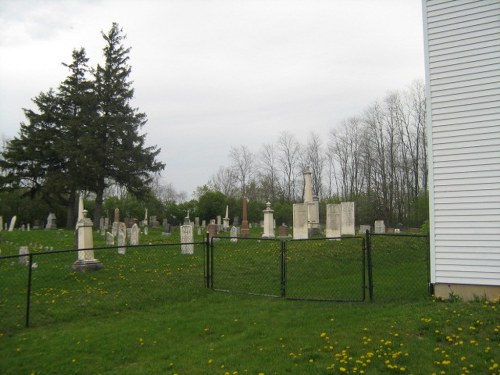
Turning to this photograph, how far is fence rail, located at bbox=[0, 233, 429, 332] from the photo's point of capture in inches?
374

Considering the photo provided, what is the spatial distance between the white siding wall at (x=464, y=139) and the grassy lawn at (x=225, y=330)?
917 mm

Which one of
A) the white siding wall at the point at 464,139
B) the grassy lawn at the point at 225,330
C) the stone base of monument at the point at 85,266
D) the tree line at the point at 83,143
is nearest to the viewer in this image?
the grassy lawn at the point at 225,330

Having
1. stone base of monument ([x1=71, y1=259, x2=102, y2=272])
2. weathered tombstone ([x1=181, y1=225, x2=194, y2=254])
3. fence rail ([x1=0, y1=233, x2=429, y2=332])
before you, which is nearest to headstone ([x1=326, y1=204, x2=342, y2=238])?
fence rail ([x1=0, y1=233, x2=429, y2=332])

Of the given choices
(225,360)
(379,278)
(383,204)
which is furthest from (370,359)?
(383,204)

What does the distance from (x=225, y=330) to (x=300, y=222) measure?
41.9 ft

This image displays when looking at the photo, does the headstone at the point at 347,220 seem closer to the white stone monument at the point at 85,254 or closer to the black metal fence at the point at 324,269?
the black metal fence at the point at 324,269

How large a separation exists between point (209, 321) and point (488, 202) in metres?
5.57

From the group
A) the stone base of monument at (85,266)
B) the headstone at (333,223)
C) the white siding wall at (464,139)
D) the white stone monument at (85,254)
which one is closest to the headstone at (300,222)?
the headstone at (333,223)

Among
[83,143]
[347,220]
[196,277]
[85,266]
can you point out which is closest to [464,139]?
[196,277]

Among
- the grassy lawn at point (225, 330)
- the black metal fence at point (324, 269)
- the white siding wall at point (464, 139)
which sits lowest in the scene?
the grassy lawn at point (225, 330)

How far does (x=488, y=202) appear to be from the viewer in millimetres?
8422

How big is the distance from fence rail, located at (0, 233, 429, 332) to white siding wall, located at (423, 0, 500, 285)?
3.76ft

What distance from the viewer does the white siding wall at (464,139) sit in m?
8.43

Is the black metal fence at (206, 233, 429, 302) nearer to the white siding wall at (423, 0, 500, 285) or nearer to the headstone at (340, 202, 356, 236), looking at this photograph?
the white siding wall at (423, 0, 500, 285)
